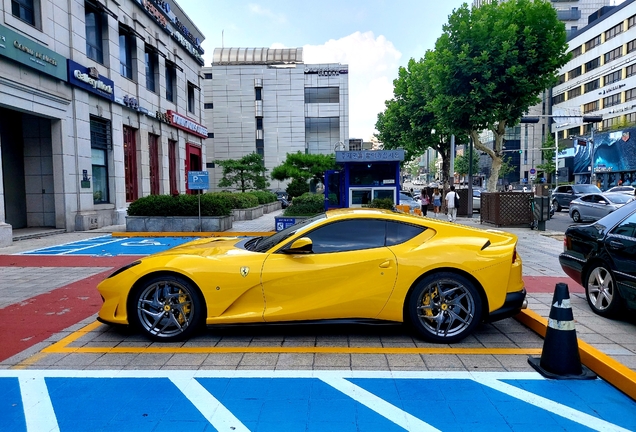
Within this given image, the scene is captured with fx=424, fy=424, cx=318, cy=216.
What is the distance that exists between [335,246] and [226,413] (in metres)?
2.03

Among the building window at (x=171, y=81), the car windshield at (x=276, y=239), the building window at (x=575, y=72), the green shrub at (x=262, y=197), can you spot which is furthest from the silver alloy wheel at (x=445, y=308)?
the building window at (x=575, y=72)

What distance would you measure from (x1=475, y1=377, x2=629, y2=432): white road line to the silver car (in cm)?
1877

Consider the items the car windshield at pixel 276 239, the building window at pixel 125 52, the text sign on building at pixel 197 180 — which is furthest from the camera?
the building window at pixel 125 52

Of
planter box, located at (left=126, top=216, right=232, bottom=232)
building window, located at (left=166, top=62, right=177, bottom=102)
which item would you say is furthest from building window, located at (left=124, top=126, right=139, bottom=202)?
planter box, located at (left=126, top=216, right=232, bottom=232)

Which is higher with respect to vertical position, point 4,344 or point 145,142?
point 145,142

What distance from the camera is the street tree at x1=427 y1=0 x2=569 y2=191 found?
15508 mm

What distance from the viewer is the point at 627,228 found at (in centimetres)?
522

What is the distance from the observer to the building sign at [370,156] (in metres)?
14.7

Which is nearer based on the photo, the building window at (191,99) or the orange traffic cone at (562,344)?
the orange traffic cone at (562,344)

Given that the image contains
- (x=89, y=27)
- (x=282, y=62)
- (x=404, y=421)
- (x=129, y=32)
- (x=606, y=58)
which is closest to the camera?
(x=404, y=421)

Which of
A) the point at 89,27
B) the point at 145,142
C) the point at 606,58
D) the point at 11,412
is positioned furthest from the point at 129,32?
the point at 606,58

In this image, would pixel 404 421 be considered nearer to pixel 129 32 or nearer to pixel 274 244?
Result: pixel 274 244

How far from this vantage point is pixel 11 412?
3178 millimetres

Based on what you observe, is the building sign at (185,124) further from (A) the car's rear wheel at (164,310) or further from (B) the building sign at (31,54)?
(A) the car's rear wheel at (164,310)
